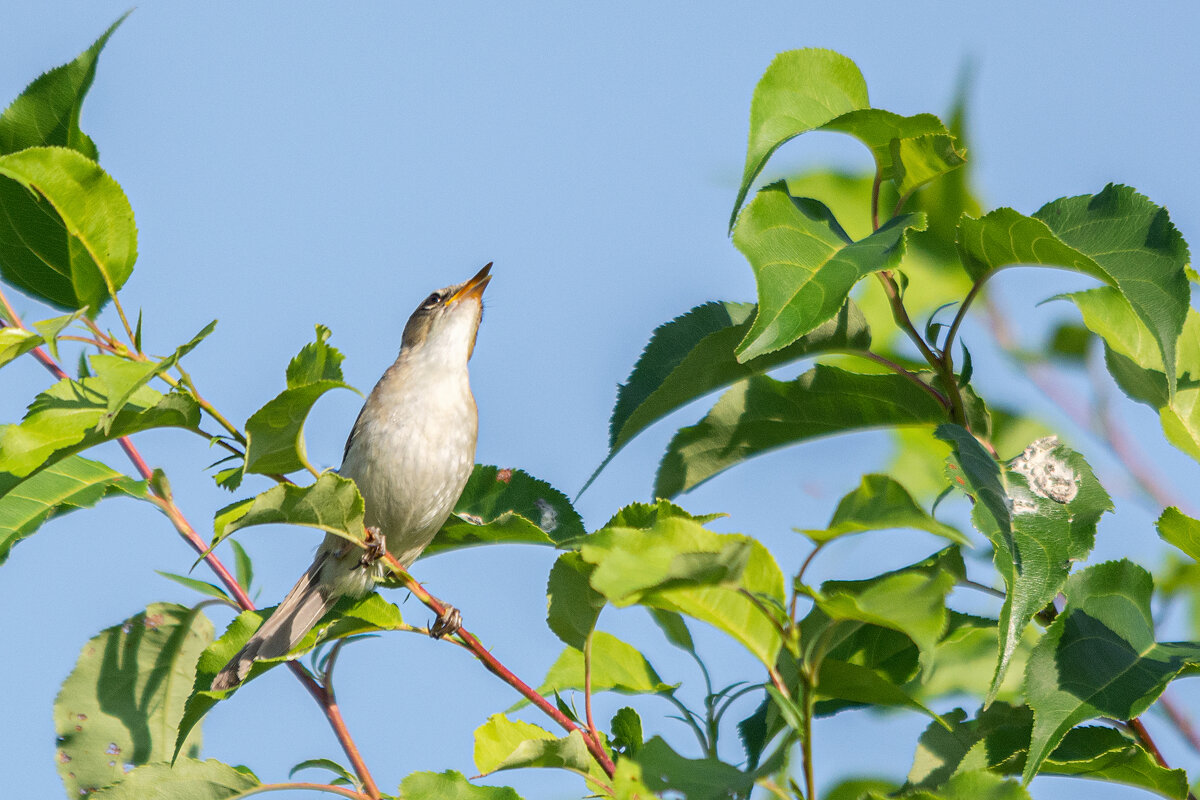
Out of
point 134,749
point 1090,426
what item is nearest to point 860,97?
point 1090,426

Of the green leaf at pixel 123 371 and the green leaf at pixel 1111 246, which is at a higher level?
the green leaf at pixel 1111 246

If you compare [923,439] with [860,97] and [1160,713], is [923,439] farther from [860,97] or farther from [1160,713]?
[860,97]

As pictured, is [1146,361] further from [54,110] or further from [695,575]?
[54,110]

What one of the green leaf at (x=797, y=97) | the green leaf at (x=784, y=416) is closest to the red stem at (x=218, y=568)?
the green leaf at (x=784, y=416)

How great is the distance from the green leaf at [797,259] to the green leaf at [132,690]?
2169 millimetres

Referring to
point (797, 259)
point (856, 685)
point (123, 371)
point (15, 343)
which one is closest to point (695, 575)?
point (856, 685)

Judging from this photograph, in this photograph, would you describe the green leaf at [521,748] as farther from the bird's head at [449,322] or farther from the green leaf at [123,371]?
the bird's head at [449,322]

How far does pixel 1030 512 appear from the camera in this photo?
2396mm

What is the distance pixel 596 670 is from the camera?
2.78 meters

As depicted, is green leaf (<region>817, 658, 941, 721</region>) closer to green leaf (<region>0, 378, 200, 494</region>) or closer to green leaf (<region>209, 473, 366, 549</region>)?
green leaf (<region>209, 473, 366, 549</region>)

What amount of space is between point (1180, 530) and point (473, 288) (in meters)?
4.29

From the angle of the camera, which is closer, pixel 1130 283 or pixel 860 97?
pixel 1130 283

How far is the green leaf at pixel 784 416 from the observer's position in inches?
111

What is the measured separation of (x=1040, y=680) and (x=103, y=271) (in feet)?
8.13
